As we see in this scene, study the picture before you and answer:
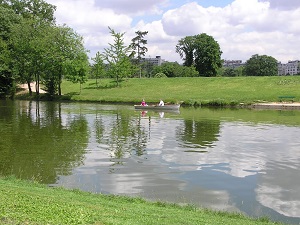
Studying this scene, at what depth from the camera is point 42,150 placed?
20984mm

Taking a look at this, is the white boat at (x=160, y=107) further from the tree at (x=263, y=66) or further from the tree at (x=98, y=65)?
the tree at (x=263, y=66)

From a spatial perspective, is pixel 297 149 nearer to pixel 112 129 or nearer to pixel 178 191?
pixel 178 191

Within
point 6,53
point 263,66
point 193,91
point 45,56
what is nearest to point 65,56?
point 45,56

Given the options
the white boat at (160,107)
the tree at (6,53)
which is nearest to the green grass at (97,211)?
the white boat at (160,107)

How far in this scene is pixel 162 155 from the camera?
20469 millimetres

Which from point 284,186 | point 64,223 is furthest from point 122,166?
point 64,223

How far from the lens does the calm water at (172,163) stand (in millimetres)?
13414

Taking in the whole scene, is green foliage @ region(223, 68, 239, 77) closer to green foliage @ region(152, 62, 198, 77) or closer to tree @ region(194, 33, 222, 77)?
green foliage @ region(152, 62, 198, 77)

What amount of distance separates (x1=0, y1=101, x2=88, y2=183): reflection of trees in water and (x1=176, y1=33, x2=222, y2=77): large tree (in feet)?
286

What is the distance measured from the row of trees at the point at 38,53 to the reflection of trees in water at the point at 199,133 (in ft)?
142

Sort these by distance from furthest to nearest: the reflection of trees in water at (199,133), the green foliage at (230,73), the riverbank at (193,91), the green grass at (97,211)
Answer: the green foliage at (230,73), the riverbank at (193,91), the reflection of trees in water at (199,133), the green grass at (97,211)

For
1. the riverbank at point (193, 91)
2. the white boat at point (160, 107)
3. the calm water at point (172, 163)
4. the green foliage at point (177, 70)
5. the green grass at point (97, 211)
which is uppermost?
the green foliage at point (177, 70)

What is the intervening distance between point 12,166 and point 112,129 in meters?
14.2

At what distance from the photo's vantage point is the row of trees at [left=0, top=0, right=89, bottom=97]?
72.9m
